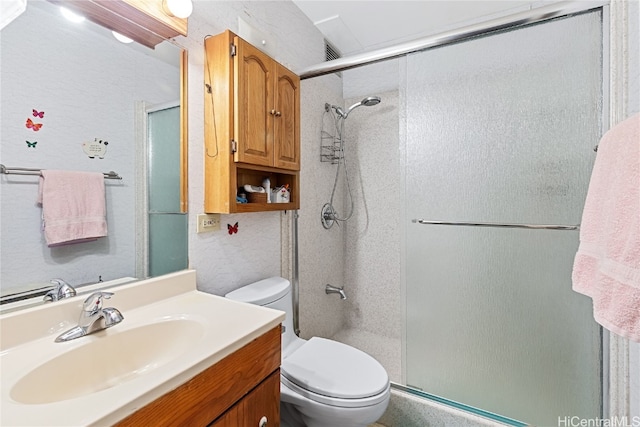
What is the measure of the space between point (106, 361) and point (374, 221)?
1.93 m

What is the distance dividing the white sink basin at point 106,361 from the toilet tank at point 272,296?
388mm

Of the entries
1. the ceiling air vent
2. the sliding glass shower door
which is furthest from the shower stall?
the ceiling air vent

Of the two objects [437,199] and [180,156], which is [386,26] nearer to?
[437,199]

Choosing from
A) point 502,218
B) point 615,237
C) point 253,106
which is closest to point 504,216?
point 502,218

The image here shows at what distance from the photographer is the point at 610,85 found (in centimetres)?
116

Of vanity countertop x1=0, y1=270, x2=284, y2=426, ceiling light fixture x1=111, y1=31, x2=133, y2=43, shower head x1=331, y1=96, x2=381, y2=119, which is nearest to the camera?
vanity countertop x1=0, y1=270, x2=284, y2=426

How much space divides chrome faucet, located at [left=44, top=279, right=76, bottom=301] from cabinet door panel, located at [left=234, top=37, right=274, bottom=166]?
69cm

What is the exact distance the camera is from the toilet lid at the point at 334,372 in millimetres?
1150

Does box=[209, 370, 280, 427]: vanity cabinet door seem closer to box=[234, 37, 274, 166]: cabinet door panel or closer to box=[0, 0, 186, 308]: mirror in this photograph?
box=[0, 0, 186, 308]: mirror

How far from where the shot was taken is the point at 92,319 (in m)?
0.81

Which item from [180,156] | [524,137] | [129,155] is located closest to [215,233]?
[180,156]

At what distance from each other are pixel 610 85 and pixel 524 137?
1.06ft

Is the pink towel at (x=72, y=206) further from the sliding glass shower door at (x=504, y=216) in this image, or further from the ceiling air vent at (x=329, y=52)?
the ceiling air vent at (x=329, y=52)

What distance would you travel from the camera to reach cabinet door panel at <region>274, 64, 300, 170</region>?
57.3 inches
